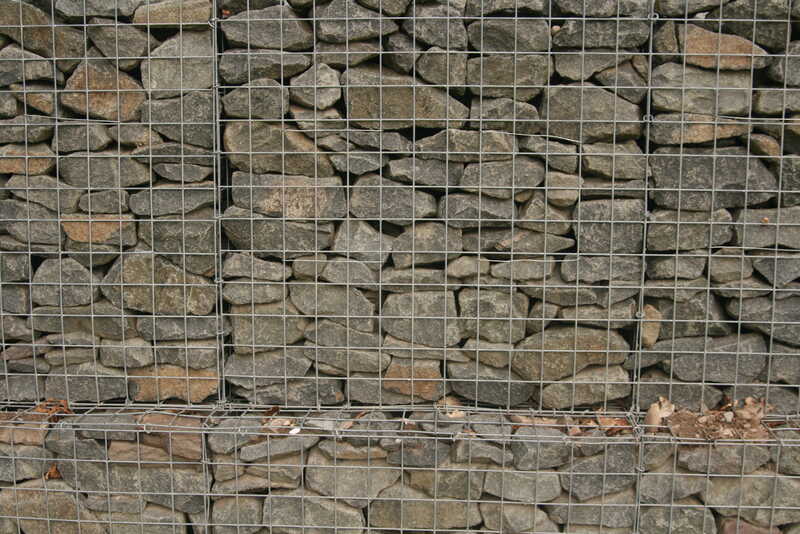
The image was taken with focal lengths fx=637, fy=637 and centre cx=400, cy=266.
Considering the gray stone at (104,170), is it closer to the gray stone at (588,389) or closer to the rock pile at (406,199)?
the rock pile at (406,199)

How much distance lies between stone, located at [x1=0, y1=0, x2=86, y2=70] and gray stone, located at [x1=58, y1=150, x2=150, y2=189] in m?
0.51

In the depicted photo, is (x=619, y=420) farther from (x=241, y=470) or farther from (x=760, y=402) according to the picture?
(x=241, y=470)

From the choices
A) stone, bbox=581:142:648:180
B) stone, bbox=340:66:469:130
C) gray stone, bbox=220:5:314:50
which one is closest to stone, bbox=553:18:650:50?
stone, bbox=581:142:648:180

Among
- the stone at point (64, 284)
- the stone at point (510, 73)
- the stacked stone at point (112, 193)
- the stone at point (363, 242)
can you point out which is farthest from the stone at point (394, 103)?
the stone at point (64, 284)

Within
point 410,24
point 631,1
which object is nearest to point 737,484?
point 631,1

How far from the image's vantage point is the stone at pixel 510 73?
3.11m

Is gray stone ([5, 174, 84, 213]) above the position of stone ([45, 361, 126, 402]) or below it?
above

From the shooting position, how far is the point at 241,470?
3.18 metres

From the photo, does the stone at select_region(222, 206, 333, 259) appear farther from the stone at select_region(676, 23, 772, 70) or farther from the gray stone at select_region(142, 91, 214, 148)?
the stone at select_region(676, 23, 772, 70)

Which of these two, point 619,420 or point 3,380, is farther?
point 3,380

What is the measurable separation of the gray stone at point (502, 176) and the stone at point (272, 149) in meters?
0.71

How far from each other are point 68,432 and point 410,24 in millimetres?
2658

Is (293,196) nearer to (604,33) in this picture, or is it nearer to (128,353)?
(128,353)

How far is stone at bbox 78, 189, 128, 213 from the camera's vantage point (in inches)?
128
